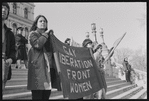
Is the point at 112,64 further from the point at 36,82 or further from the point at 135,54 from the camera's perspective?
the point at 135,54

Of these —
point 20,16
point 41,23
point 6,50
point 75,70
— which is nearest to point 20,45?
point 75,70

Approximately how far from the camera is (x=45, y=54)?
2.85 m

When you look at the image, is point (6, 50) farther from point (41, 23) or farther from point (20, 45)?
point (20, 45)

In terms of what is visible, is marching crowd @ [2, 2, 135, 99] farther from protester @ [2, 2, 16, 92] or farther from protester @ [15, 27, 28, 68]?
protester @ [15, 27, 28, 68]

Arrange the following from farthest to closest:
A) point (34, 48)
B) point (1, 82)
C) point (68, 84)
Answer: point (68, 84)
point (34, 48)
point (1, 82)

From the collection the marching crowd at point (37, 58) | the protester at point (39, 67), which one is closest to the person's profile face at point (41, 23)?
the marching crowd at point (37, 58)

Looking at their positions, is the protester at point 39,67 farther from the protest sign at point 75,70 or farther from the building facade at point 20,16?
the building facade at point 20,16

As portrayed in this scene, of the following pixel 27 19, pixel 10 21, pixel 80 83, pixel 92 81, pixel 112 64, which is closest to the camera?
pixel 80 83

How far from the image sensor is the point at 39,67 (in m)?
2.74

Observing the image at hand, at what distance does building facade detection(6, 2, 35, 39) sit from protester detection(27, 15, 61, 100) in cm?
1833

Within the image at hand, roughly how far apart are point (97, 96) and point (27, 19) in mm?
20437

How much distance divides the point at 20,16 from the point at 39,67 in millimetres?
21046

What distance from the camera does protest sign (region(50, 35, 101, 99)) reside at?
10.1 feet

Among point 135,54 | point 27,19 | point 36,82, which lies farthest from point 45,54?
point 135,54
